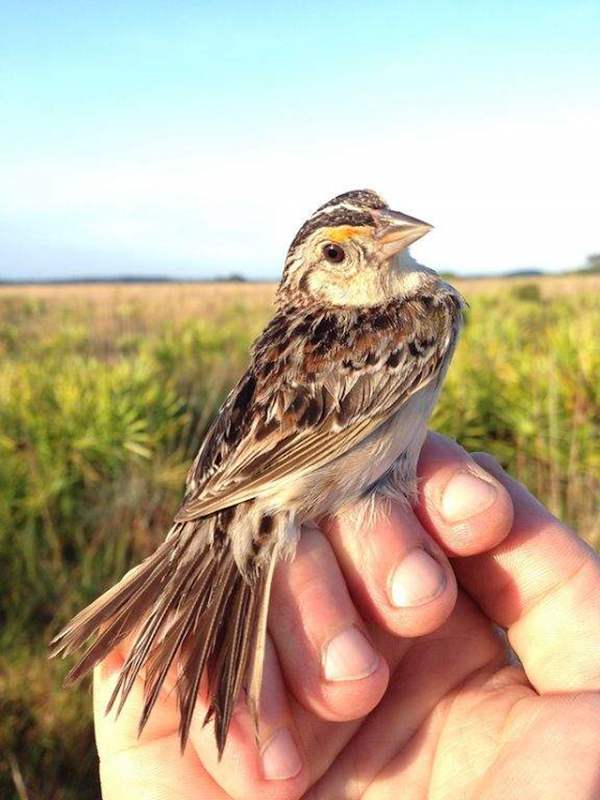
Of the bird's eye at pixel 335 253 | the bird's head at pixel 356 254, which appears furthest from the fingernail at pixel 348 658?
the bird's eye at pixel 335 253

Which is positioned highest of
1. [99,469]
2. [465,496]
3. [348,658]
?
[465,496]

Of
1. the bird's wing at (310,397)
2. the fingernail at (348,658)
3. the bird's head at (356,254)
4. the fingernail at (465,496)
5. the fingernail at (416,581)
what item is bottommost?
the fingernail at (348,658)

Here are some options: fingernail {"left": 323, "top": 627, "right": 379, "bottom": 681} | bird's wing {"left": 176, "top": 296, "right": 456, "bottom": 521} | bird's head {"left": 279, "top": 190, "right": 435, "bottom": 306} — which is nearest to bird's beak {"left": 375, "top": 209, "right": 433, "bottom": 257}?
bird's head {"left": 279, "top": 190, "right": 435, "bottom": 306}

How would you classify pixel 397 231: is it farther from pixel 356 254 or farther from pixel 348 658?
pixel 348 658

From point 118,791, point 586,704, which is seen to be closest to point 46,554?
point 118,791

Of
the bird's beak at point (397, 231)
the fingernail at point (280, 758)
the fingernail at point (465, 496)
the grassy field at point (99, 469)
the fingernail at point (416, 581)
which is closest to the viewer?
the fingernail at point (280, 758)

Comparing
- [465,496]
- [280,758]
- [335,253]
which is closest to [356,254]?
[335,253]

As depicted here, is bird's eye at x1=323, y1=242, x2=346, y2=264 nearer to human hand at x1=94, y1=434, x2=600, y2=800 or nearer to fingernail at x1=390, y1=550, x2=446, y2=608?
human hand at x1=94, y1=434, x2=600, y2=800

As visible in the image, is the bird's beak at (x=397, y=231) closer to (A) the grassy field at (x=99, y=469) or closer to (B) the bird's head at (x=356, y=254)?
(B) the bird's head at (x=356, y=254)
